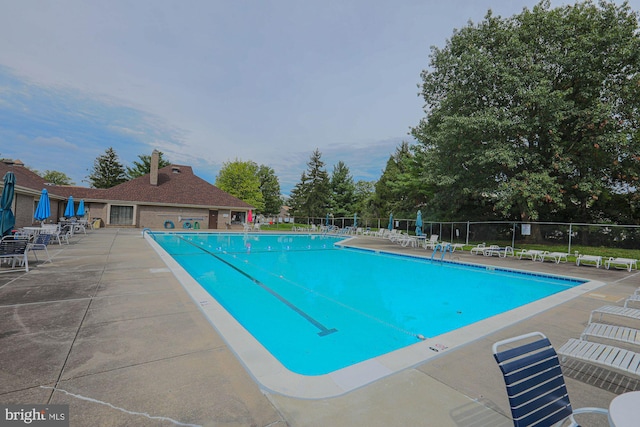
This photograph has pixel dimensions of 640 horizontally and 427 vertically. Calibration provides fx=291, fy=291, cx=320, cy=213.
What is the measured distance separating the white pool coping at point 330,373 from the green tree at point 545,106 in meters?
14.1

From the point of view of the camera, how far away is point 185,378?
2504 millimetres

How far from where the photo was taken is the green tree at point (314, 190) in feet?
137

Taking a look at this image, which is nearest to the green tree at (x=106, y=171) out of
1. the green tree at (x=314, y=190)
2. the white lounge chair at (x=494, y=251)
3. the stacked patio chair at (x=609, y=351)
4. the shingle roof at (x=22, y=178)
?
the shingle roof at (x=22, y=178)

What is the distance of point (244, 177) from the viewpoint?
1622 inches

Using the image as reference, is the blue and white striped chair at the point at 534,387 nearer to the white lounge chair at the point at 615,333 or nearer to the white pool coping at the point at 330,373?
the white pool coping at the point at 330,373

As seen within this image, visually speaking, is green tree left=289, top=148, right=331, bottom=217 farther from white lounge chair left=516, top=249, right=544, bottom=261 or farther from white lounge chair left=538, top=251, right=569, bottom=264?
white lounge chair left=538, top=251, right=569, bottom=264

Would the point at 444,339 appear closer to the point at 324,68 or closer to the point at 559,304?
the point at 559,304

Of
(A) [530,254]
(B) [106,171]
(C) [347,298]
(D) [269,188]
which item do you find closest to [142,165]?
(B) [106,171]

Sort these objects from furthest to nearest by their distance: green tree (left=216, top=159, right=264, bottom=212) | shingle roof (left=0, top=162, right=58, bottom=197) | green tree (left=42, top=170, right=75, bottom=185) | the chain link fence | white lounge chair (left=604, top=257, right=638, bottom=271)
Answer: green tree (left=42, top=170, right=75, bottom=185) < green tree (left=216, top=159, right=264, bottom=212) < shingle roof (left=0, top=162, right=58, bottom=197) < the chain link fence < white lounge chair (left=604, top=257, right=638, bottom=271)

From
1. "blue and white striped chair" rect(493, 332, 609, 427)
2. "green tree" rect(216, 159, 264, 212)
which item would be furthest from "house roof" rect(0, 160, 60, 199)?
"green tree" rect(216, 159, 264, 212)

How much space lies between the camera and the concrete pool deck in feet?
6.79

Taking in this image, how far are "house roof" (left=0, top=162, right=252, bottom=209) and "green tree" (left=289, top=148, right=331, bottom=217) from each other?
13067mm

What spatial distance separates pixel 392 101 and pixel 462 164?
604 cm

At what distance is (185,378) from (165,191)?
2915 cm
